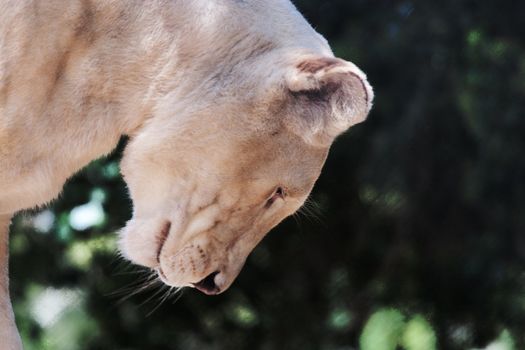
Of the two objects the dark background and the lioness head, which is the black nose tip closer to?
the lioness head

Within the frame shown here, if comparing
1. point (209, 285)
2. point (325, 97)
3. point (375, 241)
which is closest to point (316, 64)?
point (325, 97)

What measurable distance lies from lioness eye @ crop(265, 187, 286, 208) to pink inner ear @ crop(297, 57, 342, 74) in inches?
14.5

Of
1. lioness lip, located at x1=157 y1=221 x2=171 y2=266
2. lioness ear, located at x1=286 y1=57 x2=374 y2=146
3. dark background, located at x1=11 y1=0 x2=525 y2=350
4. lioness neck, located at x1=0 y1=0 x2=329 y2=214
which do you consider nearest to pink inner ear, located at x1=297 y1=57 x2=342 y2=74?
lioness ear, located at x1=286 y1=57 x2=374 y2=146

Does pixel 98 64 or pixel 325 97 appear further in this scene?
pixel 98 64

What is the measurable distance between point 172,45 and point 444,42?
1990mm

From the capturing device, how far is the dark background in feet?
15.2

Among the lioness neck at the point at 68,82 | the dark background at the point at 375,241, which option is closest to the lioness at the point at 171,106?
the lioness neck at the point at 68,82

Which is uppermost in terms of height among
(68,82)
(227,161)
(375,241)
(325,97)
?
(325,97)

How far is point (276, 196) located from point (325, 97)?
15.0 inches

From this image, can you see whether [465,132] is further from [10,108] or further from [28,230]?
[10,108]

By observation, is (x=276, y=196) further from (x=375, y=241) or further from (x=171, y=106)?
(x=375, y=241)

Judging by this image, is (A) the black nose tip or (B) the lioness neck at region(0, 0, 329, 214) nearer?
(B) the lioness neck at region(0, 0, 329, 214)

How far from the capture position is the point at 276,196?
9.52ft

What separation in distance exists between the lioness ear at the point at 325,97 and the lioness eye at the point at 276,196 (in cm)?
21
